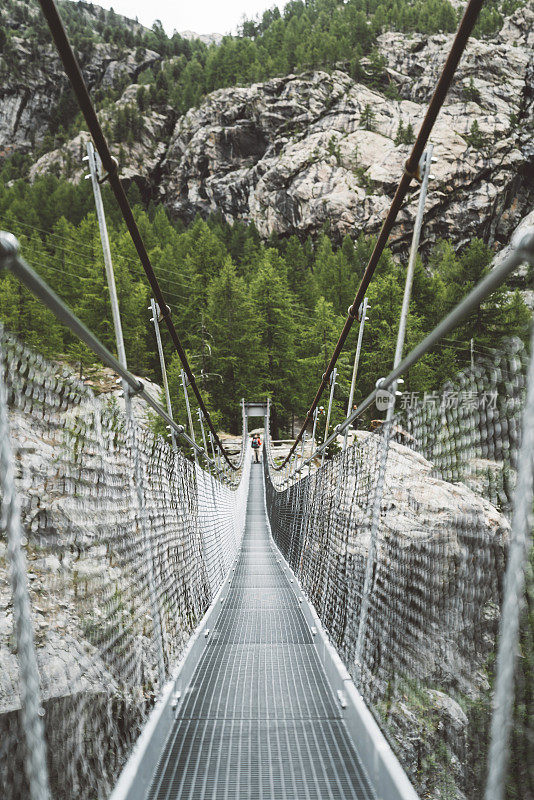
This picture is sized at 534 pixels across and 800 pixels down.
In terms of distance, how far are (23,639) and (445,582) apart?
0.74m

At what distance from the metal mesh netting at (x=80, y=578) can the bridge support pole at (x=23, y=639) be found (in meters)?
0.02

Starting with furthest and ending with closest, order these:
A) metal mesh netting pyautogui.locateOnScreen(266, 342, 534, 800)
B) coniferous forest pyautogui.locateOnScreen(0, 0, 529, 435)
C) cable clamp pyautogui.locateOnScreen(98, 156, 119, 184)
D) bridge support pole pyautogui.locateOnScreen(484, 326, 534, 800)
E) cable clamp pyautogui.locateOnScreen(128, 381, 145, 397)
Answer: coniferous forest pyautogui.locateOnScreen(0, 0, 529, 435) → cable clamp pyautogui.locateOnScreen(98, 156, 119, 184) → cable clamp pyautogui.locateOnScreen(128, 381, 145, 397) → metal mesh netting pyautogui.locateOnScreen(266, 342, 534, 800) → bridge support pole pyautogui.locateOnScreen(484, 326, 534, 800)

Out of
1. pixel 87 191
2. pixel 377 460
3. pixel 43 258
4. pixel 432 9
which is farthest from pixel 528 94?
pixel 377 460

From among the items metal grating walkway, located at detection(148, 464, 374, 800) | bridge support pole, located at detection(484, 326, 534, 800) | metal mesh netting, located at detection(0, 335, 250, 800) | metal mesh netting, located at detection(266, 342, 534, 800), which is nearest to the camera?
bridge support pole, located at detection(484, 326, 534, 800)

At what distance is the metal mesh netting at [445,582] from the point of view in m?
0.71

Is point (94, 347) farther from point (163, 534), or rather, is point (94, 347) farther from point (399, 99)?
point (399, 99)

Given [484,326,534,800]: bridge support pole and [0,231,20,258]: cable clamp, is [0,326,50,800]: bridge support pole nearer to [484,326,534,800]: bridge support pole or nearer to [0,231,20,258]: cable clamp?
[0,231,20,258]: cable clamp

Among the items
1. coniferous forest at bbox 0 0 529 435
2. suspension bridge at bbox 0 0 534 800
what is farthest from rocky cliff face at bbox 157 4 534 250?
suspension bridge at bbox 0 0 534 800

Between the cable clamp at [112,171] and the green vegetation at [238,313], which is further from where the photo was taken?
the green vegetation at [238,313]

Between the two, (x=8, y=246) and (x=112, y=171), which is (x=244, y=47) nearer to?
(x=112, y=171)

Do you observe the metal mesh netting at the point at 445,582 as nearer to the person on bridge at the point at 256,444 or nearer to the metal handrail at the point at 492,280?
the metal handrail at the point at 492,280

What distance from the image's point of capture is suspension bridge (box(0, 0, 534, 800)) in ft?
2.04

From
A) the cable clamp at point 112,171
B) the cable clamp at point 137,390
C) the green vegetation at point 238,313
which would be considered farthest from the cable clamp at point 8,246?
the green vegetation at point 238,313

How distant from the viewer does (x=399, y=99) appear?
3969 centimetres
